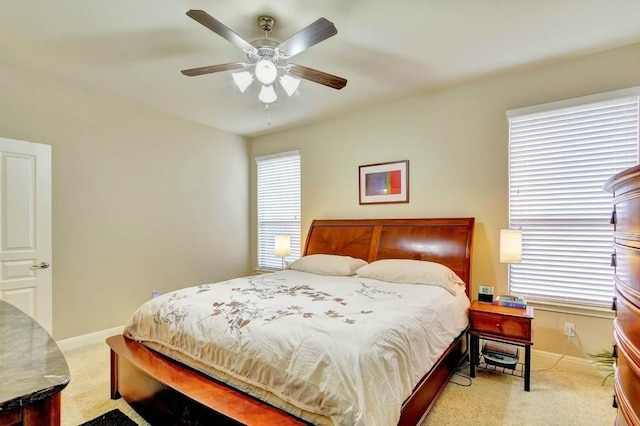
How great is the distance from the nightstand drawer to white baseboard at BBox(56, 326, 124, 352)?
3.77 meters

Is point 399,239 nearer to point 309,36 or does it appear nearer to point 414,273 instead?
point 414,273

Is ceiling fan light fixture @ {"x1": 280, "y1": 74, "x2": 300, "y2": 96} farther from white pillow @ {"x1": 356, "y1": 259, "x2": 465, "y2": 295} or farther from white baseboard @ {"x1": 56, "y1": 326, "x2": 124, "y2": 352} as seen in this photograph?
white baseboard @ {"x1": 56, "y1": 326, "x2": 124, "y2": 352}

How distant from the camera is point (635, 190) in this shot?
1250 mm

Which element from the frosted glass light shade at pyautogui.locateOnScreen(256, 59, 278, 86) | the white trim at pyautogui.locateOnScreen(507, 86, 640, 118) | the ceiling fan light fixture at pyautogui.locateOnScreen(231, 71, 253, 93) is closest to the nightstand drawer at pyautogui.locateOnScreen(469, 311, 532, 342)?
the white trim at pyautogui.locateOnScreen(507, 86, 640, 118)

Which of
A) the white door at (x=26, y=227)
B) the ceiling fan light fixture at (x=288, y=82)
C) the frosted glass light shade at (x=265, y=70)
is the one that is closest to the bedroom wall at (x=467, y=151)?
the ceiling fan light fixture at (x=288, y=82)

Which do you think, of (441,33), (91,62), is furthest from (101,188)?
(441,33)

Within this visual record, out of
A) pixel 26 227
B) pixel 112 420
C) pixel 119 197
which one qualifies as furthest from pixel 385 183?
pixel 26 227

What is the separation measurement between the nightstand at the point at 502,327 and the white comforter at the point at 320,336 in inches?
5.7

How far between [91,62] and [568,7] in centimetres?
377

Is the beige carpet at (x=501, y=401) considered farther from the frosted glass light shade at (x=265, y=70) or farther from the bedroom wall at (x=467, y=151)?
the frosted glass light shade at (x=265, y=70)

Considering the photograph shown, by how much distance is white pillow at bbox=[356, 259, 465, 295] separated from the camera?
2.86 meters

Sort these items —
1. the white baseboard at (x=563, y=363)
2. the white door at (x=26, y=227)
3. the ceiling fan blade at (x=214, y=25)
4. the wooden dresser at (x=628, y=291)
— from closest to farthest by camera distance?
1. the wooden dresser at (x=628, y=291)
2. the ceiling fan blade at (x=214, y=25)
3. the white baseboard at (x=563, y=363)
4. the white door at (x=26, y=227)

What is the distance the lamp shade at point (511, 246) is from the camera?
2.75 meters

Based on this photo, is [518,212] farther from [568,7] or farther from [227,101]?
[227,101]
